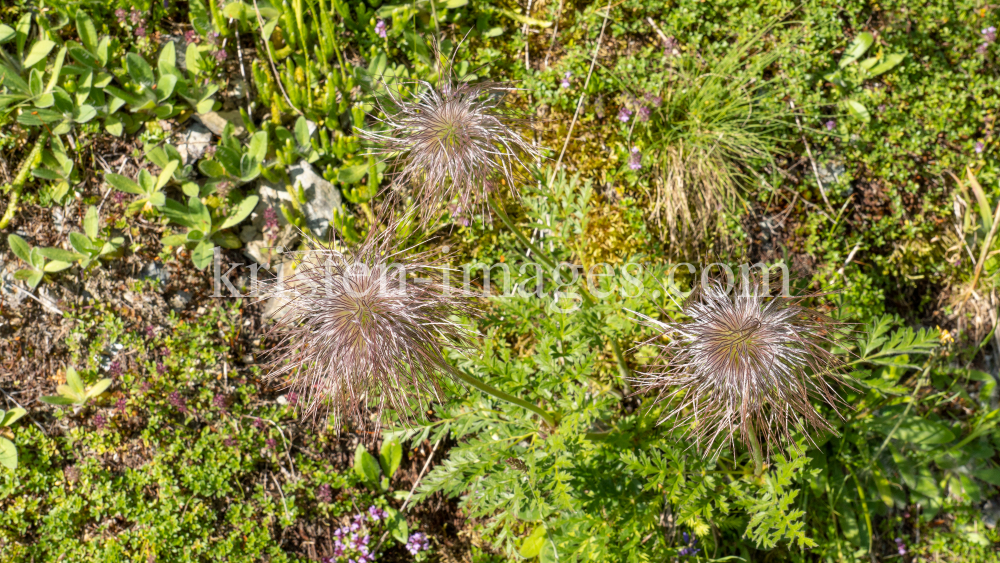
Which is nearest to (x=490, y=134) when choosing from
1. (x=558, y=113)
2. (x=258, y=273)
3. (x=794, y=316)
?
(x=794, y=316)

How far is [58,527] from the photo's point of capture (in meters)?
3.91

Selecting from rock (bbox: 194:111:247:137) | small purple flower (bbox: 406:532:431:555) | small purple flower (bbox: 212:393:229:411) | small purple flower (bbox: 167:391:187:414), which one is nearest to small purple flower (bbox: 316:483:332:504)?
small purple flower (bbox: 406:532:431:555)

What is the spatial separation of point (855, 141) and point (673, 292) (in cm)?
227

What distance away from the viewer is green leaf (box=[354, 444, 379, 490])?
4.16 meters

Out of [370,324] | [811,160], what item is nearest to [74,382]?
[370,324]

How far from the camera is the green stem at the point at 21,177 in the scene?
13.8 ft

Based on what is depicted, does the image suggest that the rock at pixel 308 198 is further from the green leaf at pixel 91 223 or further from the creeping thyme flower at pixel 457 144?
the creeping thyme flower at pixel 457 144

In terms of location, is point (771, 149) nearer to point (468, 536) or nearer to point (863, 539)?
point (863, 539)

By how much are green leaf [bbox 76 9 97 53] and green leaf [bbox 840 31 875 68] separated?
202 inches

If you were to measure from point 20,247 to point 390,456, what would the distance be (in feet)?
8.86

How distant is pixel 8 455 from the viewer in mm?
→ 3967

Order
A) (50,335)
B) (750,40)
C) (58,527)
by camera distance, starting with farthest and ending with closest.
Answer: (750,40), (50,335), (58,527)

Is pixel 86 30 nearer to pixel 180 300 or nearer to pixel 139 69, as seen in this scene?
pixel 139 69

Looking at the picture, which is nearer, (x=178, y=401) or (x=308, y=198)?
(x=178, y=401)
